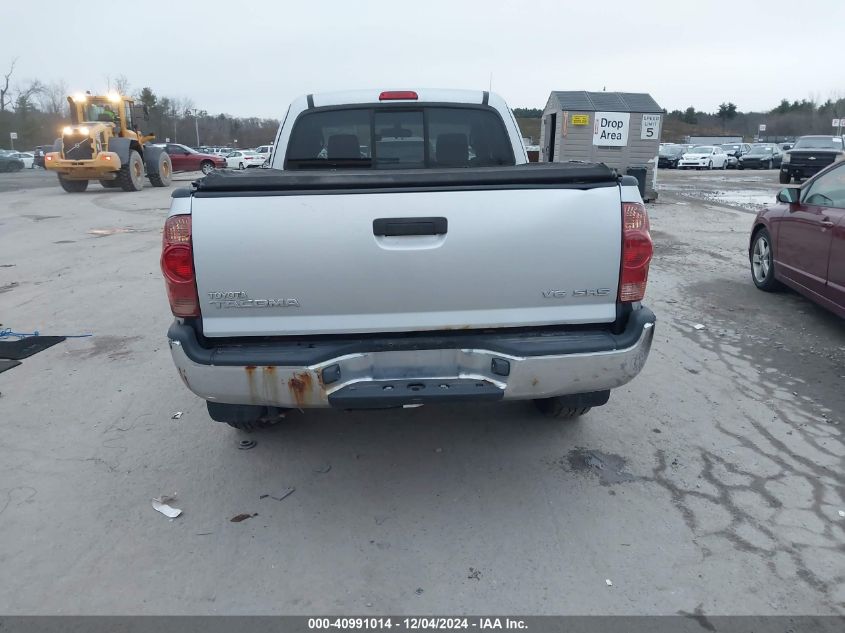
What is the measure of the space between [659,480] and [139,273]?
7.32m

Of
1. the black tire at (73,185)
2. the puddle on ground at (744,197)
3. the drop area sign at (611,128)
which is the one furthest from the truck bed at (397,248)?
the black tire at (73,185)

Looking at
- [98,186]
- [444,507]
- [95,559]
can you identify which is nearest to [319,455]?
[444,507]

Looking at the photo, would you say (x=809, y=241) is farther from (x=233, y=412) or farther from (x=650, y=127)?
(x=650, y=127)

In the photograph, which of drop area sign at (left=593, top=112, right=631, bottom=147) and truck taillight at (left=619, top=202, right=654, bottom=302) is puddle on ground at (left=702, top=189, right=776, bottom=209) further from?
truck taillight at (left=619, top=202, right=654, bottom=302)

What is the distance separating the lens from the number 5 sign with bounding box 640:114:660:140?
1595cm

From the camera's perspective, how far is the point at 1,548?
290 centimetres

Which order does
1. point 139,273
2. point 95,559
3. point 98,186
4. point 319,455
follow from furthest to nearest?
point 98,186 < point 139,273 < point 319,455 < point 95,559

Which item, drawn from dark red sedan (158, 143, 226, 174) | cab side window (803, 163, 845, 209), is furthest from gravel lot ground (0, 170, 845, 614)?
dark red sedan (158, 143, 226, 174)

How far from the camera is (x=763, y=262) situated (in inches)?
288

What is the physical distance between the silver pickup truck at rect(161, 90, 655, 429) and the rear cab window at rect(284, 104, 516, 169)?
186 centimetres

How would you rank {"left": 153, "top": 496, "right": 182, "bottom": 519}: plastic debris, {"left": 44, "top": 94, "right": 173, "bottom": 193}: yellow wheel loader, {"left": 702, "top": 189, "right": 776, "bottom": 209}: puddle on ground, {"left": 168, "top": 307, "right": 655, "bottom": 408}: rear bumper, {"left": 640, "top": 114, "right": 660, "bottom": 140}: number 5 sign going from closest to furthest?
{"left": 168, "top": 307, "right": 655, "bottom": 408}: rear bumper, {"left": 153, "top": 496, "right": 182, "bottom": 519}: plastic debris, {"left": 640, "top": 114, "right": 660, "bottom": 140}: number 5 sign, {"left": 702, "top": 189, "right": 776, "bottom": 209}: puddle on ground, {"left": 44, "top": 94, "right": 173, "bottom": 193}: yellow wheel loader

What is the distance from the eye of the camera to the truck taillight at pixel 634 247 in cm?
280

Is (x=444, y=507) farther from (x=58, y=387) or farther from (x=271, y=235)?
(x=58, y=387)

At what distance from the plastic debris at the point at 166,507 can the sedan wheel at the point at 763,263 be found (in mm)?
6672
